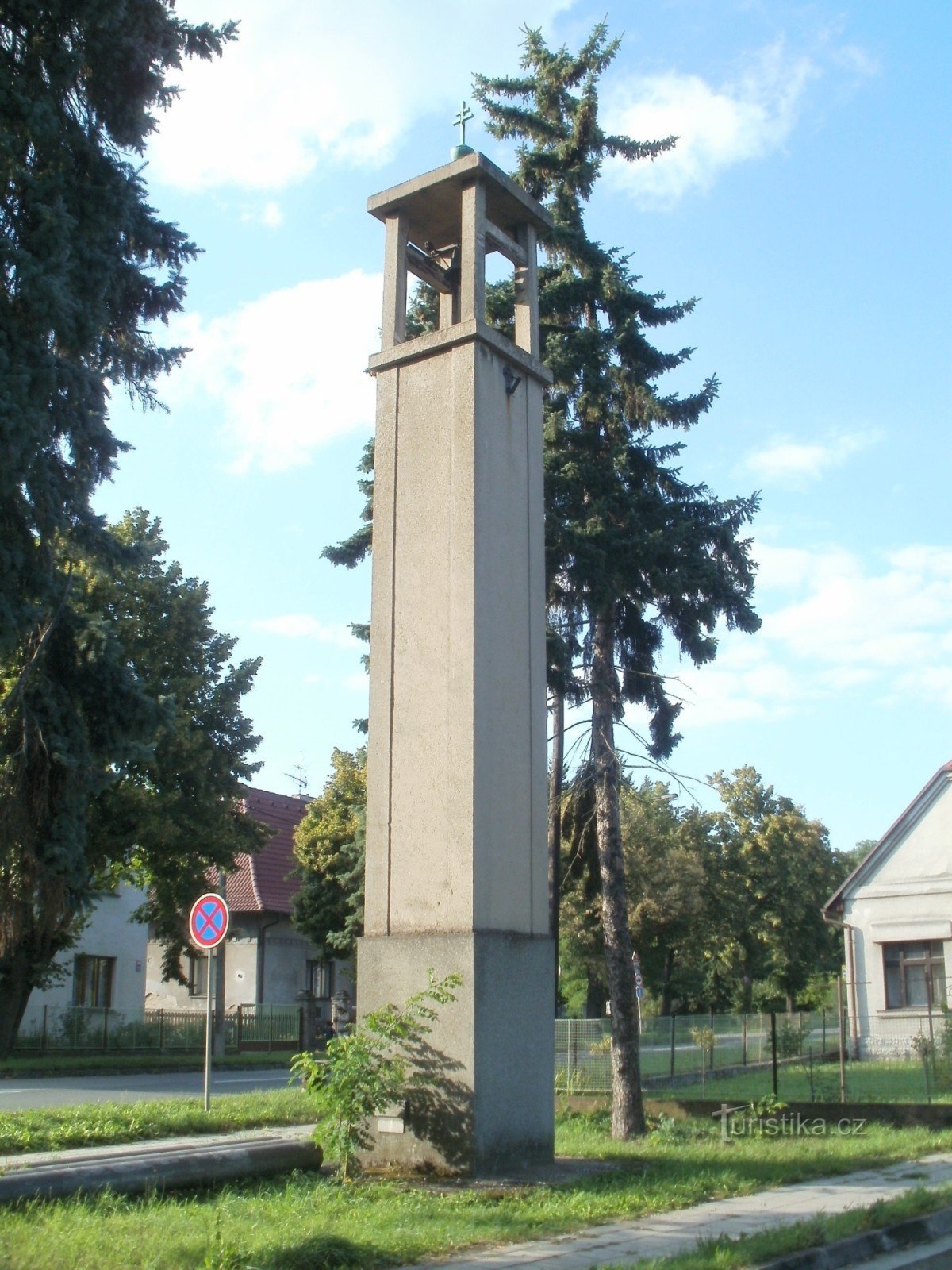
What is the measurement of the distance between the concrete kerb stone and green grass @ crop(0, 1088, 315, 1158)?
228 cm

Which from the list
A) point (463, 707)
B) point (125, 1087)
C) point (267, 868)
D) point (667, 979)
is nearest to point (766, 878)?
point (667, 979)

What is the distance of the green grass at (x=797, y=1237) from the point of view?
672cm

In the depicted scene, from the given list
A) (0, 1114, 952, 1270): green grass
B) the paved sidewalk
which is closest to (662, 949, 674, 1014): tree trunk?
(0, 1114, 952, 1270): green grass

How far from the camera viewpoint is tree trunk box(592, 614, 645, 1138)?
14891 millimetres

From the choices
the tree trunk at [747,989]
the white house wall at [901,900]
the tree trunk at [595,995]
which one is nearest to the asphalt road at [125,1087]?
the white house wall at [901,900]

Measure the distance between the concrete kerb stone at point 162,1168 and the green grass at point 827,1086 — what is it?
27.3ft

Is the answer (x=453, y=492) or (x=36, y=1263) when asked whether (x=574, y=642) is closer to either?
(x=453, y=492)

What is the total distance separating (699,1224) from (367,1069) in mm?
2707

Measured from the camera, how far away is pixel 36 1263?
6.07 metres

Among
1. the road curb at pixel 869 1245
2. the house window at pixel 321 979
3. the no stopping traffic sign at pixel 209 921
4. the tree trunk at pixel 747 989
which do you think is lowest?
the tree trunk at pixel 747 989

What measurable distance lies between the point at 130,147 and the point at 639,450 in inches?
302

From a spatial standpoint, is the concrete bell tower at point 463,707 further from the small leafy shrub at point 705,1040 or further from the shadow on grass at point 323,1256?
the small leafy shrub at point 705,1040

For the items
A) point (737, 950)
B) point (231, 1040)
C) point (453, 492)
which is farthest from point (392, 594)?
point (737, 950)

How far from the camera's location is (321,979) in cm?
4450
